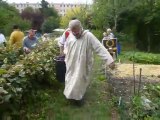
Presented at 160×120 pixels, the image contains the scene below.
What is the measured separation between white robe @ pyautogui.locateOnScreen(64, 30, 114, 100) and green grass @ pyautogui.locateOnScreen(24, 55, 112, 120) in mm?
290

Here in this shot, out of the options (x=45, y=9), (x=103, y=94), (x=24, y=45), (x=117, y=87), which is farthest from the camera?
(x=45, y=9)

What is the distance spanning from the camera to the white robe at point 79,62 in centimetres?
732

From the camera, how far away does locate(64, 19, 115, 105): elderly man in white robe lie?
731 centimetres

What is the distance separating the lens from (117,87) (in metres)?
9.34

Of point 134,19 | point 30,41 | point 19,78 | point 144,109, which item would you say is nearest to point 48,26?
point 134,19

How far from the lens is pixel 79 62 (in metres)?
7.36

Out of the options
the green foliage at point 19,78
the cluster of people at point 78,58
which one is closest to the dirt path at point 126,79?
the cluster of people at point 78,58

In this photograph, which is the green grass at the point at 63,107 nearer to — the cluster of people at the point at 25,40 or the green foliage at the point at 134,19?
the cluster of people at the point at 25,40

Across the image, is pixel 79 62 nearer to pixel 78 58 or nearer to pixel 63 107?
pixel 78 58

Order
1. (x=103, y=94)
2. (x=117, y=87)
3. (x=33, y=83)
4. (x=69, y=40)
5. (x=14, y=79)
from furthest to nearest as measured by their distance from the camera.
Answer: (x=117, y=87), (x=103, y=94), (x=69, y=40), (x=33, y=83), (x=14, y=79)

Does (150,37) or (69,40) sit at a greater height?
(69,40)

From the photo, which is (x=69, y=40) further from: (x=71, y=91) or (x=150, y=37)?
(x=150, y=37)

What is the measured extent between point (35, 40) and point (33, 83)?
4415 mm

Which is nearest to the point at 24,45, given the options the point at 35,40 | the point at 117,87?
the point at 35,40
